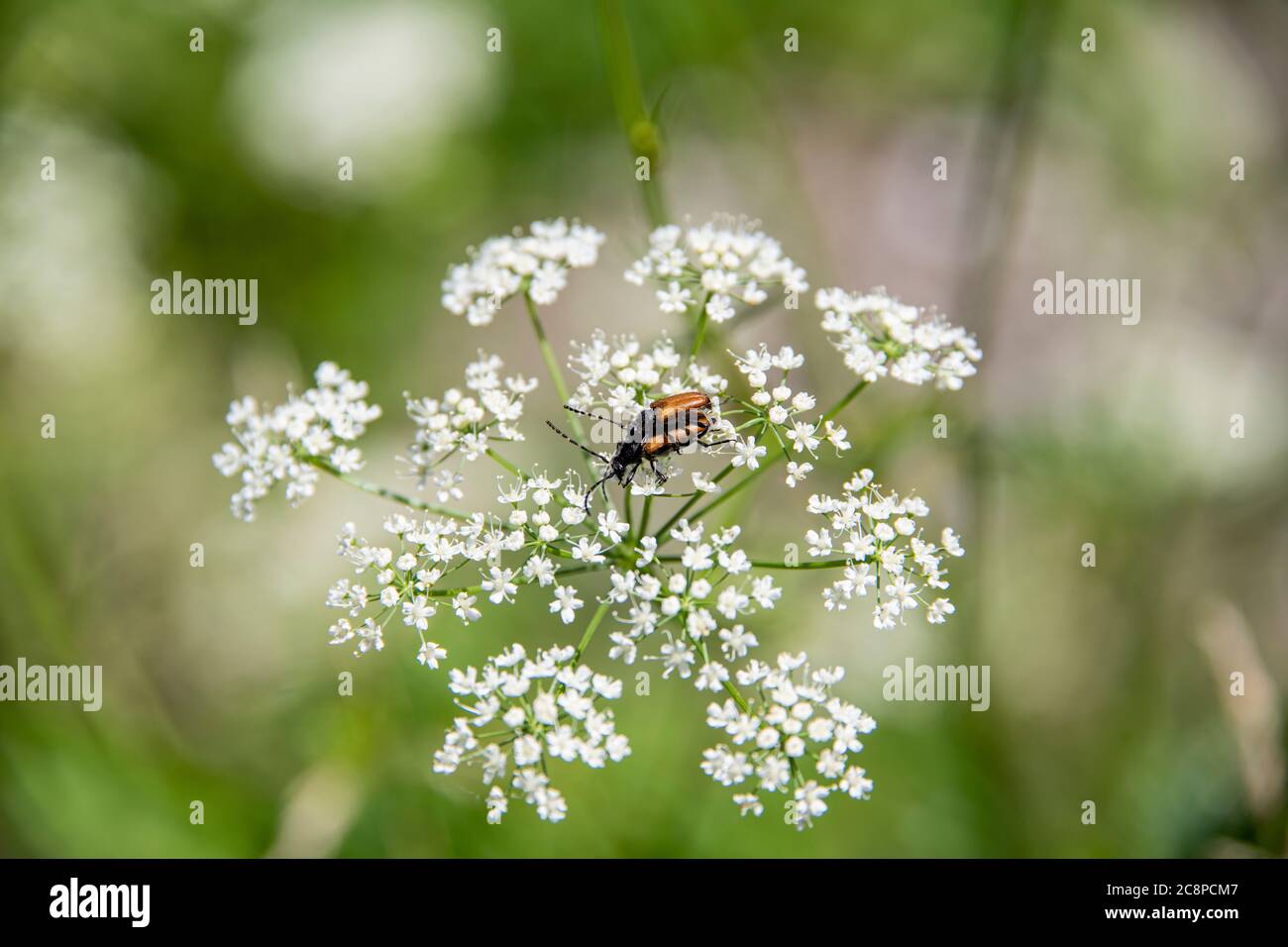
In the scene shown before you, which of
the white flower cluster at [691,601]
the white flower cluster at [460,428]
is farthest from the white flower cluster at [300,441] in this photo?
the white flower cluster at [691,601]

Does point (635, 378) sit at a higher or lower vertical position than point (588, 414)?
higher

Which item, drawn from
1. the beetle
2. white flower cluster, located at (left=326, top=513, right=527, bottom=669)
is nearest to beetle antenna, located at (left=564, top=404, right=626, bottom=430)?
the beetle

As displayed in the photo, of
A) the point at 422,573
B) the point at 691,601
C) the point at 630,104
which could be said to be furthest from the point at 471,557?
the point at 630,104

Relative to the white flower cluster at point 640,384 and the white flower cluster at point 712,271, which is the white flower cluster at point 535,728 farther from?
the white flower cluster at point 712,271

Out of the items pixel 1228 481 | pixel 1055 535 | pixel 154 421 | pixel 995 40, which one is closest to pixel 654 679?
pixel 1055 535

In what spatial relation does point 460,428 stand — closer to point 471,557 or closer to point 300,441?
point 471,557

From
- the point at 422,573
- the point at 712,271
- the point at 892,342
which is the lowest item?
the point at 422,573
